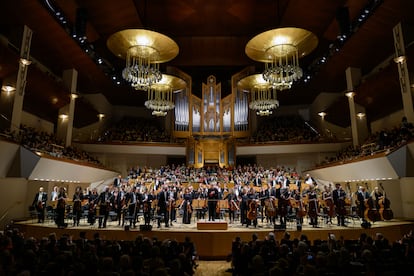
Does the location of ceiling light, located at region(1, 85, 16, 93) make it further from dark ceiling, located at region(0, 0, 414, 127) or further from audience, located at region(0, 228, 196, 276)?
audience, located at region(0, 228, 196, 276)

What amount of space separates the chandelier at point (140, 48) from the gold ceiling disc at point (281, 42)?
2118 millimetres

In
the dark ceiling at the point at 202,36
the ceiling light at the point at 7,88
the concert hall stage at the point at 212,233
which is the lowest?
the concert hall stage at the point at 212,233

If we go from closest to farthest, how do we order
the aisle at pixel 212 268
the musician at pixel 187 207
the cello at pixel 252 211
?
the aisle at pixel 212 268 < the cello at pixel 252 211 < the musician at pixel 187 207

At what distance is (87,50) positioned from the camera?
38.1 ft

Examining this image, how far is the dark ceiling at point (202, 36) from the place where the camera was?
29.8ft

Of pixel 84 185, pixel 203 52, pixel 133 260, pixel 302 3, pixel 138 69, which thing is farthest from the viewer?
pixel 203 52

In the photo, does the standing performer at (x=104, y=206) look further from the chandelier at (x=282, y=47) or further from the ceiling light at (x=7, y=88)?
the chandelier at (x=282, y=47)

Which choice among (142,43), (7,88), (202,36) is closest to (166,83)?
(142,43)

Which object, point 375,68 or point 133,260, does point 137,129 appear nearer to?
point 375,68

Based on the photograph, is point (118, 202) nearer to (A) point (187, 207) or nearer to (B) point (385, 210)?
(A) point (187, 207)

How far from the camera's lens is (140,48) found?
7.49m

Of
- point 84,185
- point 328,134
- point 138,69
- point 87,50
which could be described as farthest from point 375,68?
point 84,185

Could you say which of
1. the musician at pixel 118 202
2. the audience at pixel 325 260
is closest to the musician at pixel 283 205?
the audience at pixel 325 260

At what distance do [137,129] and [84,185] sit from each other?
478 centimetres
